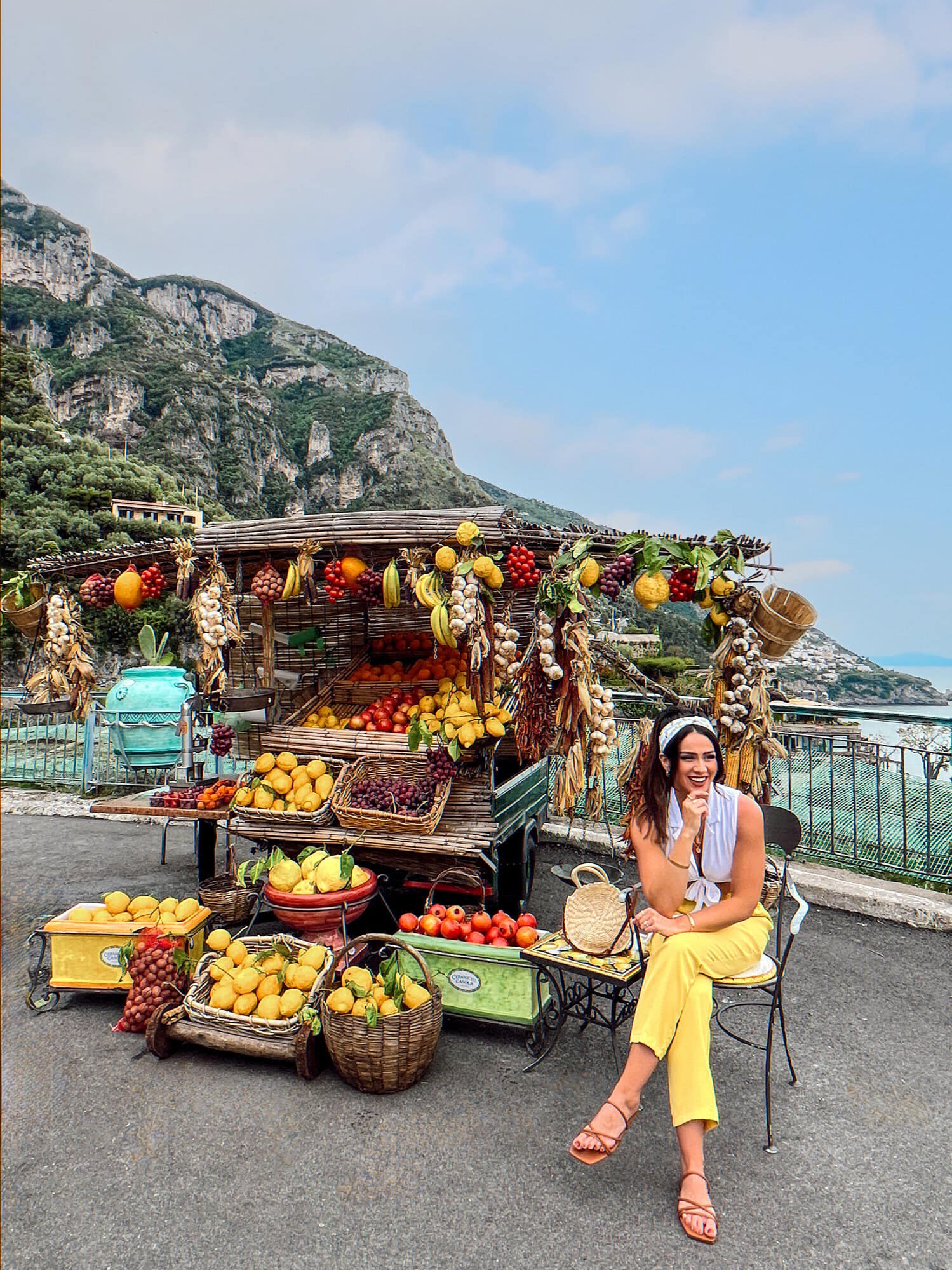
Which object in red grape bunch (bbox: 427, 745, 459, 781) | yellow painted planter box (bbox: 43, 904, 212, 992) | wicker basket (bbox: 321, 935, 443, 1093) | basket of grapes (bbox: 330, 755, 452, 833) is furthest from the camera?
red grape bunch (bbox: 427, 745, 459, 781)

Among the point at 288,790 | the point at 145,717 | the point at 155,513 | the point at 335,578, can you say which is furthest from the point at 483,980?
the point at 155,513

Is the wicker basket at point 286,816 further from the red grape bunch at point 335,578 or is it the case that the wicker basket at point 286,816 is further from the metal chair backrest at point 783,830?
the metal chair backrest at point 783,830

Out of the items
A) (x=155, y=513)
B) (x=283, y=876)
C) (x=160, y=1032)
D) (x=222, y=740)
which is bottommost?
(x=160, y=1032)

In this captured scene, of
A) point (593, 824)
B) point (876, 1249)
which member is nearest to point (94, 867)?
point (593, 824)

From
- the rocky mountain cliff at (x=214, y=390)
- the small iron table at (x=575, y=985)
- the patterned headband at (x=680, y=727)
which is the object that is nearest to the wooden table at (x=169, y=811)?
the small iron table at (x=575, y=985)

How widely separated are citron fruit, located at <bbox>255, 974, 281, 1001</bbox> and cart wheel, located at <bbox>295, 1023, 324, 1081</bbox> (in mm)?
287

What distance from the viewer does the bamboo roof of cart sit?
14.3ft

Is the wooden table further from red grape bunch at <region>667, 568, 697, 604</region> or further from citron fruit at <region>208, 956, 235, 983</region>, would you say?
red grape bunch at <region>667, 568, 697, 604</region>

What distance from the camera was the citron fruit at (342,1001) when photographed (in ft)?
10.5

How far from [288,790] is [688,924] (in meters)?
2.96

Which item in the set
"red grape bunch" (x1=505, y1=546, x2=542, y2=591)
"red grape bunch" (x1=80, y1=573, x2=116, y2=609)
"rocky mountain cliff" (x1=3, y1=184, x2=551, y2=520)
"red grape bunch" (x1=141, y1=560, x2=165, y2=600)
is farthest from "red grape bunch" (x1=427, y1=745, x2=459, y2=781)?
"rocky mountain cliff" (x1=3, y1=184, x2=551, y2=520)

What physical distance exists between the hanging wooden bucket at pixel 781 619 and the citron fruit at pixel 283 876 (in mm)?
3068

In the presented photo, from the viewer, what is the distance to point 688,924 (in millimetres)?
2828

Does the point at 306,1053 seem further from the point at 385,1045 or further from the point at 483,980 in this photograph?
the point at 483,980
